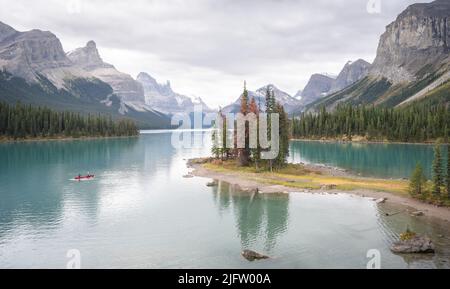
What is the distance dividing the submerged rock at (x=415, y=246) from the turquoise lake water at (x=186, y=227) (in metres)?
1.31

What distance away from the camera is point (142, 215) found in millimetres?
67562

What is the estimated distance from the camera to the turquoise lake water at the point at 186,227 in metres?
45.7

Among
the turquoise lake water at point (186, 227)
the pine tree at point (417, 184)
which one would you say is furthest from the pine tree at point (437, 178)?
the turquoise lake water at point (186, 227)

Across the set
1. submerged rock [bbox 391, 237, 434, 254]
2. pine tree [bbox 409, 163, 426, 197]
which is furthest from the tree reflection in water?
pine tree [bbox 409, 163, 426, 197]

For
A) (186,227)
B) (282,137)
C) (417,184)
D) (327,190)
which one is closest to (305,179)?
(327,190)

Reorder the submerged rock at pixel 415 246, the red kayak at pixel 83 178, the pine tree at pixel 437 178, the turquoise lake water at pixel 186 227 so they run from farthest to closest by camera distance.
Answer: the red kayak at pixel 83 178, the pine tree at pixel 437 178, the submerged rock at pixel 415 246, the turquoise lake water at pixel 186 227

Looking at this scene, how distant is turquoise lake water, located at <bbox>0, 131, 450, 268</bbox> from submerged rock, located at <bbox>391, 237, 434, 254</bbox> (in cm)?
131

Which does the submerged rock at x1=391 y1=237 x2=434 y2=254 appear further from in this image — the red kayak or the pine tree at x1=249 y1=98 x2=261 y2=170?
the red kayak

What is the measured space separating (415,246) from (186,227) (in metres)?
31.5

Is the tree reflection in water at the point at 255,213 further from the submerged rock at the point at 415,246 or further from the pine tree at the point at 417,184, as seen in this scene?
the pine tree at the point at 417,184

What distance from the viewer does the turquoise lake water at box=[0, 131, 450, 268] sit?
45656 mm

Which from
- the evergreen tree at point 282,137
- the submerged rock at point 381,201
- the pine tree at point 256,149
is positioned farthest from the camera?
the evergreen tree at point 282,137

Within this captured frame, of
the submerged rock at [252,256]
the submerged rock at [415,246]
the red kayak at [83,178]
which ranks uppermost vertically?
the red kayak at [83,178]
